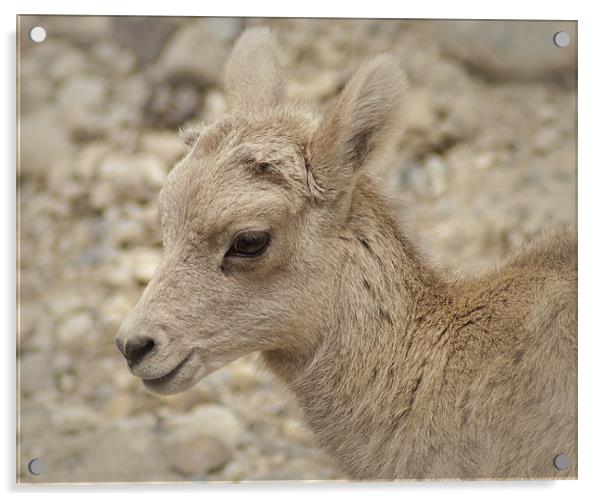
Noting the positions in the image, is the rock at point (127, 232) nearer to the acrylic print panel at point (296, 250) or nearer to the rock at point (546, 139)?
the acrylic print panel at point (296, 250)

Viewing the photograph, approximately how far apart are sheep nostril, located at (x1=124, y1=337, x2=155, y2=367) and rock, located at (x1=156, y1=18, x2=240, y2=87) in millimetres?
1238

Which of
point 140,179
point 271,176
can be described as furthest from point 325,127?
point 140,179

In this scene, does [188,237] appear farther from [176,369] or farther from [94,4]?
[94,4]

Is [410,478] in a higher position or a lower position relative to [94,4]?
lower

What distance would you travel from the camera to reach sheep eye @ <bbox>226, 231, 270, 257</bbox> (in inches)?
98.3

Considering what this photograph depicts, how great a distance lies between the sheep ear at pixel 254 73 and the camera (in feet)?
9.36

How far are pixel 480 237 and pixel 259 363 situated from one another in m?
1.11

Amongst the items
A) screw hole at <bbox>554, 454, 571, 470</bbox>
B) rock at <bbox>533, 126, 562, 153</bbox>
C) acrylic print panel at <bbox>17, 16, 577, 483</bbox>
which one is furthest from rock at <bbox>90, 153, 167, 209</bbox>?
screw hole at <bbox>554, 454, 571, 470</bbox>

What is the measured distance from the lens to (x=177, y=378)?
2.56 meters

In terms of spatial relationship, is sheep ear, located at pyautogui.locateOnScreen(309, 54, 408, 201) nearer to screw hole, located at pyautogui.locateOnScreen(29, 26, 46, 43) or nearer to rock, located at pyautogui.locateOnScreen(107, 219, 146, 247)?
rock, located at pyautogui.locateOnScreen(107, 219, 146, 247)

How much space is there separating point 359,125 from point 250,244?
46cm

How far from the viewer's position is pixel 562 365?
2773mm

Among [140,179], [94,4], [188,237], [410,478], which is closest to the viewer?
[188,237]
